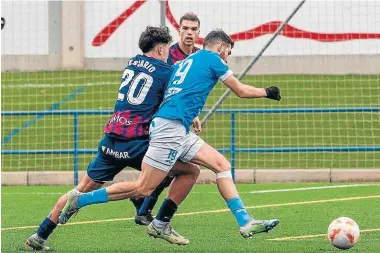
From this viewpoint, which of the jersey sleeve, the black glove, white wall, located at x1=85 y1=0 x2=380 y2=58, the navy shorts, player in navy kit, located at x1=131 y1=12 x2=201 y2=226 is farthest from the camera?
white wall, located at x1=85 y1=0 x2=380 y2=58

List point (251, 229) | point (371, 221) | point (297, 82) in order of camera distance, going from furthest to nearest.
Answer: point (297, 82) < point (371, 221) < point (251, 229)

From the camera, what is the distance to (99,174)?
32.5ft

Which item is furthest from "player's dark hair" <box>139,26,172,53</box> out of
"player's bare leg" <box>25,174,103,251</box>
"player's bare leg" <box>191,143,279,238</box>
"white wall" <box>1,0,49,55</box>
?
"white wall" <box>1,0,49,55</box>

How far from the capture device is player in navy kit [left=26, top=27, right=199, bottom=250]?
981cm

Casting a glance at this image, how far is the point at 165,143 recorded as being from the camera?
9.60 metres

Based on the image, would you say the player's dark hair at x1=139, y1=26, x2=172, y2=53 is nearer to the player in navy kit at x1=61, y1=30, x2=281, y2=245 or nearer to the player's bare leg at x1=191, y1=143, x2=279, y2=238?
the player in navy kit at x1=61, y1=30, x2=281, y2=245

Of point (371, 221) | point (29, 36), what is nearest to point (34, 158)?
point (29, 36)

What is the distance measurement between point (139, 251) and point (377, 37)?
1492 cm

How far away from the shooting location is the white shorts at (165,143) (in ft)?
31.4

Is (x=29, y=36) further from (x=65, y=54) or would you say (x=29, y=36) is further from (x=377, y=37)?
(x=377, y=37)

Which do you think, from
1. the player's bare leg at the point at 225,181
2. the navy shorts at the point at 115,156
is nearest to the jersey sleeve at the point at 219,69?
the player's bare leg at the point at 225,181

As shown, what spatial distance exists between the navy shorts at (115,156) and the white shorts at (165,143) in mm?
200

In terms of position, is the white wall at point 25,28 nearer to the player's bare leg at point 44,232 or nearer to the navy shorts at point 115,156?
the navy shorts at point 115,156

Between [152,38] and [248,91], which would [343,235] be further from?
[152,38]
